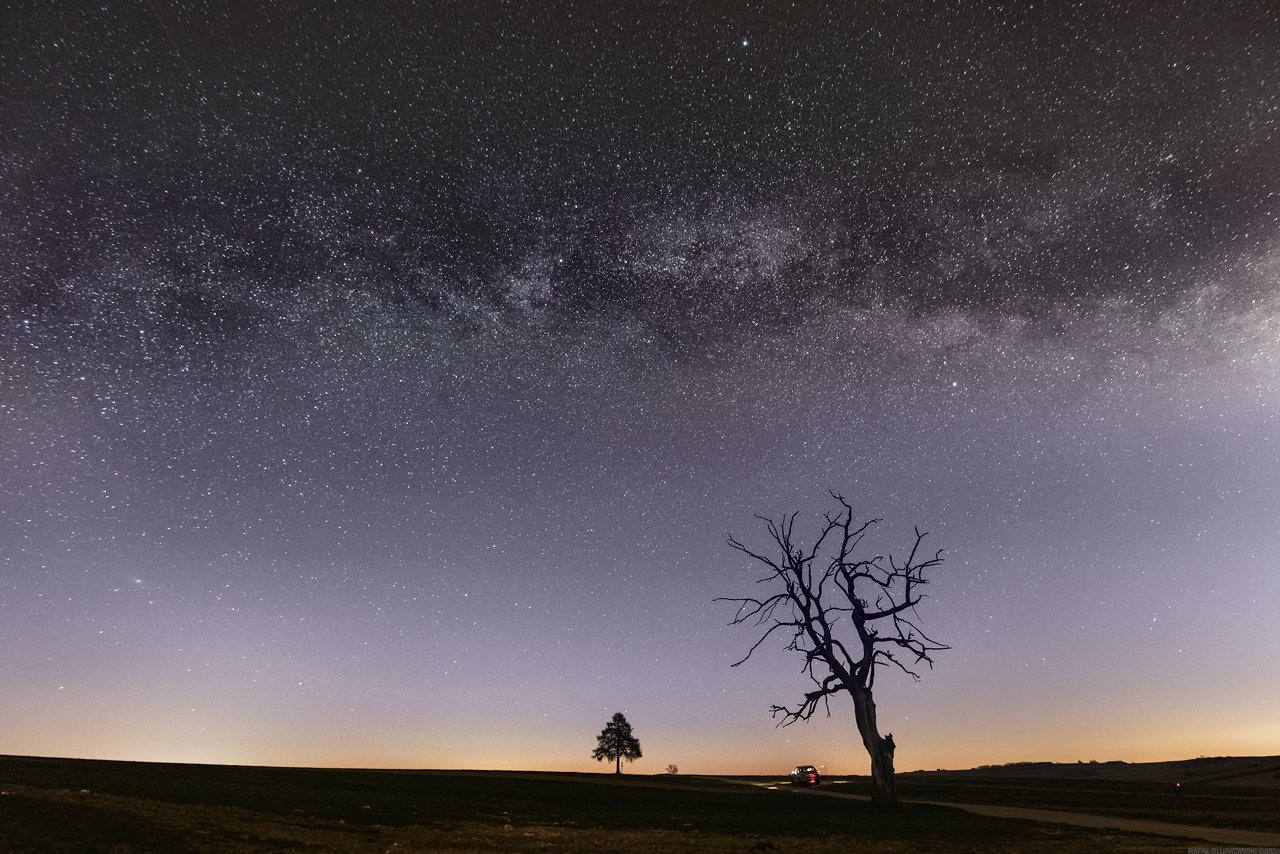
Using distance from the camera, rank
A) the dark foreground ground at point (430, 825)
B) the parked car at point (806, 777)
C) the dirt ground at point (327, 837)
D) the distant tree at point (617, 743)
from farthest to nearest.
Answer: the distant tree at point (617, 743)
the parked car at point (806, 777)
the dark foreground ground at point (430, 825)
the dirt ground at point (327, 837)

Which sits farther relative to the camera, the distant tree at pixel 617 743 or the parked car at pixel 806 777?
the distant tree at pixel 617 743

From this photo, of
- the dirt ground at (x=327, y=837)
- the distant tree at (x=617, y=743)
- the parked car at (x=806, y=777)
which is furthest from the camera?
the distant tree at (x=617, y=743)

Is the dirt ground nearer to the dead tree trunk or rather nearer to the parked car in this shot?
the dead tree trunk

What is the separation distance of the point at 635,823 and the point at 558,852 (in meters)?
8.43

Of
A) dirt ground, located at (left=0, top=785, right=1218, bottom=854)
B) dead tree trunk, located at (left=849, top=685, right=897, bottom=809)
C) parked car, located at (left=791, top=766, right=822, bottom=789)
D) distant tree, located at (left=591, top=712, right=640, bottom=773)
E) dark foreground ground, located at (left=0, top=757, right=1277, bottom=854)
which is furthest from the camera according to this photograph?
distant tree, located at (left=591, top=712, right=640, bottom=773)

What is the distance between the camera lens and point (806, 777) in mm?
66750

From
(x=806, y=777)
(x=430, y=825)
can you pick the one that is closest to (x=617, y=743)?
(x=806, y=777)

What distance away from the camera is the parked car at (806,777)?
6269cm

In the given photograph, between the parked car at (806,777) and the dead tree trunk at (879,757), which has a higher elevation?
the dead tree trunk at (879,757)

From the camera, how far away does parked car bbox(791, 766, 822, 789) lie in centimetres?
6269

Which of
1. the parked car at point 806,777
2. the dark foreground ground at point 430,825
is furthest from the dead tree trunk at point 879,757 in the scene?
the parked car at point 806,777

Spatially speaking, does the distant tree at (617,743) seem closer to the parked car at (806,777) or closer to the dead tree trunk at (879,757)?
the parked car at (806,777)

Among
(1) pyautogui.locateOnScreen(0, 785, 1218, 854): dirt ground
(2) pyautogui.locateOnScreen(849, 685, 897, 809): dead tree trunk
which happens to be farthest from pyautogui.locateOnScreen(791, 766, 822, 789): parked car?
(1) pyautogui.locateOnScreen(0, 785, 1218, 854): dirt ground

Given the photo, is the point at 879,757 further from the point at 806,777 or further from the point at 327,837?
the point at 806,777
